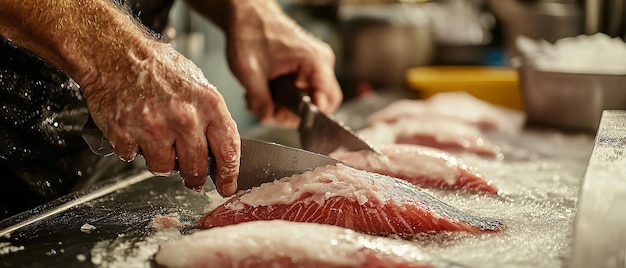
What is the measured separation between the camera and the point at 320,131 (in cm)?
194

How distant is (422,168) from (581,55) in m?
1.40

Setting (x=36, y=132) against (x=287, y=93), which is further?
(x=287, y=93)

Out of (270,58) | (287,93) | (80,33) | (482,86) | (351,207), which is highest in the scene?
(80,33)

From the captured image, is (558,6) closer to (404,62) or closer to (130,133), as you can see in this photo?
(404,62)

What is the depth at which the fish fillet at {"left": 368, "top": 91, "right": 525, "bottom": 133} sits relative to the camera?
2.83 metres

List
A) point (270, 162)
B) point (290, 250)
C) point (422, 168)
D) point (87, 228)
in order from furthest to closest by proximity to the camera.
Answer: point (422, 168), point (270, 162), point (87, 228), point (290, 250)

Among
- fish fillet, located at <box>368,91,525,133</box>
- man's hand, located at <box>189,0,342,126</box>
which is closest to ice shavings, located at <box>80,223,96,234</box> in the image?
man's hand, located at <box>189,0,342,126</box>

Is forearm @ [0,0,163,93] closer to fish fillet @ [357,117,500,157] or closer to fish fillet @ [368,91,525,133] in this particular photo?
fish fillet @ [357,117,500,157]

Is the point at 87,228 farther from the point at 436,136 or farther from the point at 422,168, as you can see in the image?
the point at 436,136

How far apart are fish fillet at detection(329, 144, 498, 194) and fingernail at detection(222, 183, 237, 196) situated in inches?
16.9

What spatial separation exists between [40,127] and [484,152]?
1.35 m

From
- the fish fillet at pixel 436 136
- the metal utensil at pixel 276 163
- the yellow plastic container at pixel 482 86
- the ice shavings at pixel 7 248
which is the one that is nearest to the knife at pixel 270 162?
the metal utensil at pixel 276 163

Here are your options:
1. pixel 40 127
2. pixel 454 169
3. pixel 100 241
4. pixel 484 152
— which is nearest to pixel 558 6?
pixel 484 152

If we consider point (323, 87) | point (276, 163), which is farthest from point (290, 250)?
point (323, 87)
